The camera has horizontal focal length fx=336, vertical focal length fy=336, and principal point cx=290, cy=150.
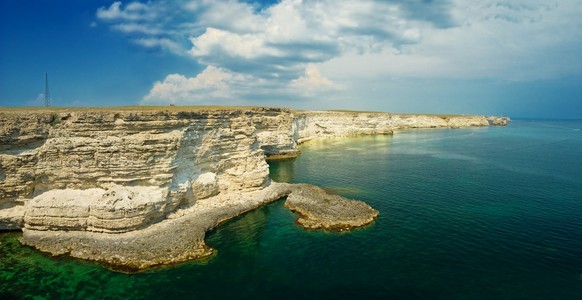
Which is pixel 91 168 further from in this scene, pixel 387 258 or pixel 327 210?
pixel 387 258

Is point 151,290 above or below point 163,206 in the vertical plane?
below

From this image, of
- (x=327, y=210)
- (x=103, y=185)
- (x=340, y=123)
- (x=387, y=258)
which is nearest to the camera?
(x=387, y=258)

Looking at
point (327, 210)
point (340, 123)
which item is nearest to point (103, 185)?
point (327, 210)

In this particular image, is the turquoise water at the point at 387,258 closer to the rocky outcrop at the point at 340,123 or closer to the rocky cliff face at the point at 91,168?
the rocky cliff face at the point at 91,168

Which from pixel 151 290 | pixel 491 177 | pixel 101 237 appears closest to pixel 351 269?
pixel 151 290

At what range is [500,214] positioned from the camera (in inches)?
1270

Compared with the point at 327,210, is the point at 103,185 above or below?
above

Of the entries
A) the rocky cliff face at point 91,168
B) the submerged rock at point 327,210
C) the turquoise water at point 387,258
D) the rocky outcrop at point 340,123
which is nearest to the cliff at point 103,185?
the rocky cliff face at point 91,168

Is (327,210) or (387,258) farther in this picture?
(327,210)

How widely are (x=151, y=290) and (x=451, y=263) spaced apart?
19360mm

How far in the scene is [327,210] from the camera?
32.9 metres

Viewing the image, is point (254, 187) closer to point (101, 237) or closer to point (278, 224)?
point (278, 224)

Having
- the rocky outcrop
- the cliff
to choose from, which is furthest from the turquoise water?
the rocky outcrop

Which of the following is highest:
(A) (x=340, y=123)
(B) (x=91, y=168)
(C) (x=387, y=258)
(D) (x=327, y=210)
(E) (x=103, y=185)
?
(A) (x=340, y=123)
